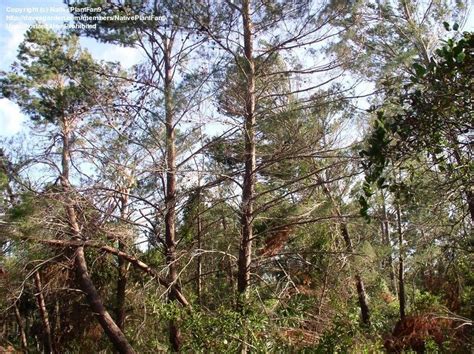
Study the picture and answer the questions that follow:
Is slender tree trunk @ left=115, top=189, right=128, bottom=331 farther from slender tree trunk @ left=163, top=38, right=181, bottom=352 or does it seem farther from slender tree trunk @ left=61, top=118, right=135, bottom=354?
slender tree trunk @ left=163, top=38, right=181, bottom=352

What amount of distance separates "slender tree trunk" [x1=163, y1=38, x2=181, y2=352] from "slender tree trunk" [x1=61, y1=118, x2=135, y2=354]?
117 cm

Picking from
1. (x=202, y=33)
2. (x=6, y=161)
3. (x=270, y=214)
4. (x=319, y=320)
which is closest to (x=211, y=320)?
(x=319, y=320)

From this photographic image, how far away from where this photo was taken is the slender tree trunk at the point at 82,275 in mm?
8453

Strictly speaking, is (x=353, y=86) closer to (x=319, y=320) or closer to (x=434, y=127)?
(x=319, y=320)

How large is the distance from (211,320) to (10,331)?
538 inches

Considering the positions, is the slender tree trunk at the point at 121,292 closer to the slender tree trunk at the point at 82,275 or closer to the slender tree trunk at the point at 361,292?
the slender tree trunk at the point at 82,275

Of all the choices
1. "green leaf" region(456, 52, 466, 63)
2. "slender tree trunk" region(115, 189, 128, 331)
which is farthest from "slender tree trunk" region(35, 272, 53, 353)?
"green leaf" region(456, 52, 466, 63)

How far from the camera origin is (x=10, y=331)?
16297 millimetres

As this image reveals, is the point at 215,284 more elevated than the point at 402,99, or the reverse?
the point at 402,99

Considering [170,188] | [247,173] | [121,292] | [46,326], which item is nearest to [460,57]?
[247,173]

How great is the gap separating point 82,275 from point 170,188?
10.1 feet

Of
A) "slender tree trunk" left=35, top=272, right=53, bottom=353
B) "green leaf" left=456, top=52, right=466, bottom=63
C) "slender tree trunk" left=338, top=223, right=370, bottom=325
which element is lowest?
"slender tree trunk" left=35, top=272, right=53, bottom=353

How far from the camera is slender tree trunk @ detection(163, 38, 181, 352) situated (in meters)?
8.32

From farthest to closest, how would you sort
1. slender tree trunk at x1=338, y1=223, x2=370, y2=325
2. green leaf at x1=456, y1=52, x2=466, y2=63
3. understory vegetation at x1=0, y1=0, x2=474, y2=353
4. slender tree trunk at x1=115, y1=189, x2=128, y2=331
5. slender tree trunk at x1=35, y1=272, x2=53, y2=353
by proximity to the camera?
slender tree trunk at x1=35, y1=272, x2=53, y2=353, slender tree trunk at x1=115, y1=189, x2=128, y2=331, slender tree trunk at x1=338, y1=223, x2=370, y2=325, understory vegetation at x1=0, y1=0, x2=474, y2=353, green leaf at x1=456, y1=52, x2=466, y2=63
